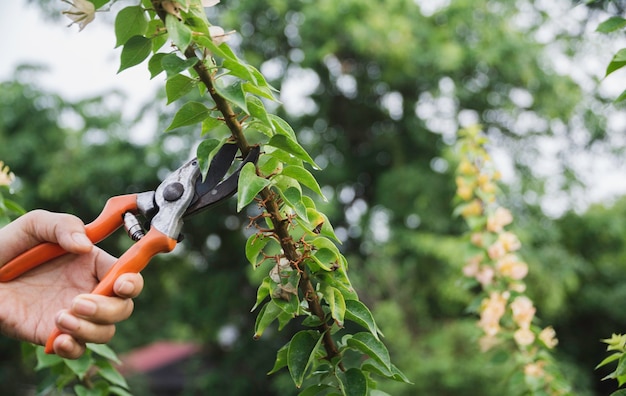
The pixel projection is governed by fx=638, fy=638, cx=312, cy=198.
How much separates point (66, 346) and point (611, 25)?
38.4 inches

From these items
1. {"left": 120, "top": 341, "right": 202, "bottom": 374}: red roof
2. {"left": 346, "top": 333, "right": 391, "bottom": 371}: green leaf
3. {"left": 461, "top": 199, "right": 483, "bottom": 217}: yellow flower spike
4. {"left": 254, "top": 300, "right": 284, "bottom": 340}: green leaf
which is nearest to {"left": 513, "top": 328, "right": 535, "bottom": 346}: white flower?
{"left": 461, "top": 199, "right": 483, "bottom": 217}: yellow flower spike

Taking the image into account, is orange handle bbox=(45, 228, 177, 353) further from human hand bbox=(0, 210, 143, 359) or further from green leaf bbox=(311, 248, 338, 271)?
green leaf bbox=(311, 248, 338, 271)

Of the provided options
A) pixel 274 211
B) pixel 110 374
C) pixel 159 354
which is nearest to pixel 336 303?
pixel 274 211

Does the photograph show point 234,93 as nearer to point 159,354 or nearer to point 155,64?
point 155,64

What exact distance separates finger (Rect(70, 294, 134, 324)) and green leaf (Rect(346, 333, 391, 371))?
0.35 metres

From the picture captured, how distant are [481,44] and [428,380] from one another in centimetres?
310

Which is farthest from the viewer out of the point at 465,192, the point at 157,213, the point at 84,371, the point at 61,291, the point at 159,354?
the point at 159,354

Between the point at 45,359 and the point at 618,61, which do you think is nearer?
the point at 618,61

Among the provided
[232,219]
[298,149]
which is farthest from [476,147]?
[232,219]

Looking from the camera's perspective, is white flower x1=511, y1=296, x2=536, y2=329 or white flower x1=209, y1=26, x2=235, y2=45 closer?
white flower x1=209, y1=26, x2=235, y2=45

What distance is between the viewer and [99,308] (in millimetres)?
908

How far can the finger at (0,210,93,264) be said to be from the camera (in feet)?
3.37

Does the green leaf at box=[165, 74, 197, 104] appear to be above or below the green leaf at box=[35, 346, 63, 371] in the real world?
above

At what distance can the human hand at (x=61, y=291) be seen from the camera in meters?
0.91
